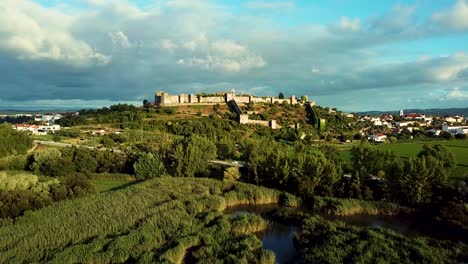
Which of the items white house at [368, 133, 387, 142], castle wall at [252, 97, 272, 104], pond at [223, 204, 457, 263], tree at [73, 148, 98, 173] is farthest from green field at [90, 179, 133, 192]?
castle wall at [252, 97, 272, 104]

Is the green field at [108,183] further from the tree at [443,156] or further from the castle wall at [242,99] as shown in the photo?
the castle wall at [242,99]

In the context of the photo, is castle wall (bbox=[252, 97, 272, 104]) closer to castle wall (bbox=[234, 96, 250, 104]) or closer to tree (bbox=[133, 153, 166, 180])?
castle wall (bbox=[234, 96, 250, 104])

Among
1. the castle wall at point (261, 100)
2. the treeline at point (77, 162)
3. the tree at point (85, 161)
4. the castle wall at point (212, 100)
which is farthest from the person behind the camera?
the castle wall at point (261, 100)

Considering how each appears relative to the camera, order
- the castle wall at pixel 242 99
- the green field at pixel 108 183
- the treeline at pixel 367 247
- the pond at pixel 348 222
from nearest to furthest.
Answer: the treeline at pixel 367 247, the pond at pixel 348 222, the green field at pixel 108 183, the castle wall at pixel 242 99

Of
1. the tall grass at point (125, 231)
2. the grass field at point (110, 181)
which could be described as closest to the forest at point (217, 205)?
the tall grass at point (125, 231)

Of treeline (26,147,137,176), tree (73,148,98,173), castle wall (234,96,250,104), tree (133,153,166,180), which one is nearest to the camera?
tree (133,153,166,180)

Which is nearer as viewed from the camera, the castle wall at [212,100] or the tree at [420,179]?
the tree at [420,179]

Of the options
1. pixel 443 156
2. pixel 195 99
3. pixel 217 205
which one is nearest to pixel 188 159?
pixel 217 205
